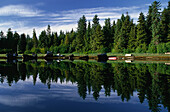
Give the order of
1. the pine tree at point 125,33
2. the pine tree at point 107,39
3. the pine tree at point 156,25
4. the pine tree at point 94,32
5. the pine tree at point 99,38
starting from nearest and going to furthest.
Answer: the pine tree at point 156,25 → the pine tree at point 125,33 → the pine tree at point 99,38 → the pine tree at point 94,32 → the pine tree at point 107,39

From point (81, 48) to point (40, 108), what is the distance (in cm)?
8542

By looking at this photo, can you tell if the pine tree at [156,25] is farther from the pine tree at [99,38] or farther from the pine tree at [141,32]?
the pine tree at [99,38]

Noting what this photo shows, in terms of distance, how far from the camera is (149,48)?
63.7 meters

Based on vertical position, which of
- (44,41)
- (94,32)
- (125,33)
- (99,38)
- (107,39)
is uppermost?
(94,32)

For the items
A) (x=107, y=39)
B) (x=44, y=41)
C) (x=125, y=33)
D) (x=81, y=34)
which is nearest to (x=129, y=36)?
(x=125, y=33)

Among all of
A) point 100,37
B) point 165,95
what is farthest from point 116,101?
point 100,37

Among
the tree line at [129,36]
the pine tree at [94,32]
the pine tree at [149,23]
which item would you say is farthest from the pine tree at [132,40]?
the pine tree at [94,32]

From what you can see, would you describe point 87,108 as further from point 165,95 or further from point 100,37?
point 100,37

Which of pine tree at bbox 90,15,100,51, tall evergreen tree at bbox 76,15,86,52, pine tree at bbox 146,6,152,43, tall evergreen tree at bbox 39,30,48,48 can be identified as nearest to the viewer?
pine tree at bbox 146,6,152,43

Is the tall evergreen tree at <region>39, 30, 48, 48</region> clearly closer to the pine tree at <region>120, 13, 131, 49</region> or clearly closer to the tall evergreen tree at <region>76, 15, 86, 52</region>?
the tall evergreen tree at <region>76, 15, 86, 52</region>

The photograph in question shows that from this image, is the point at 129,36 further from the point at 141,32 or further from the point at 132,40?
the point at 141,32

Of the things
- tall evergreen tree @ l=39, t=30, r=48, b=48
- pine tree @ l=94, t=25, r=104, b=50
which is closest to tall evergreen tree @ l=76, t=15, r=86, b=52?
pine tree @ l=94, t=25, r=104, b=50

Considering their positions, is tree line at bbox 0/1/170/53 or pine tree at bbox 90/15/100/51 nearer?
tree line at bbox 0/1/170/53

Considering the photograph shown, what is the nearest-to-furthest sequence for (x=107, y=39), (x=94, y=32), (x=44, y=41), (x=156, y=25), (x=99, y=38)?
(x=156, y=25) < (x=99, y=38) < (x=94, y=32) < (x=107, y=39) < (x=44, y=41)
